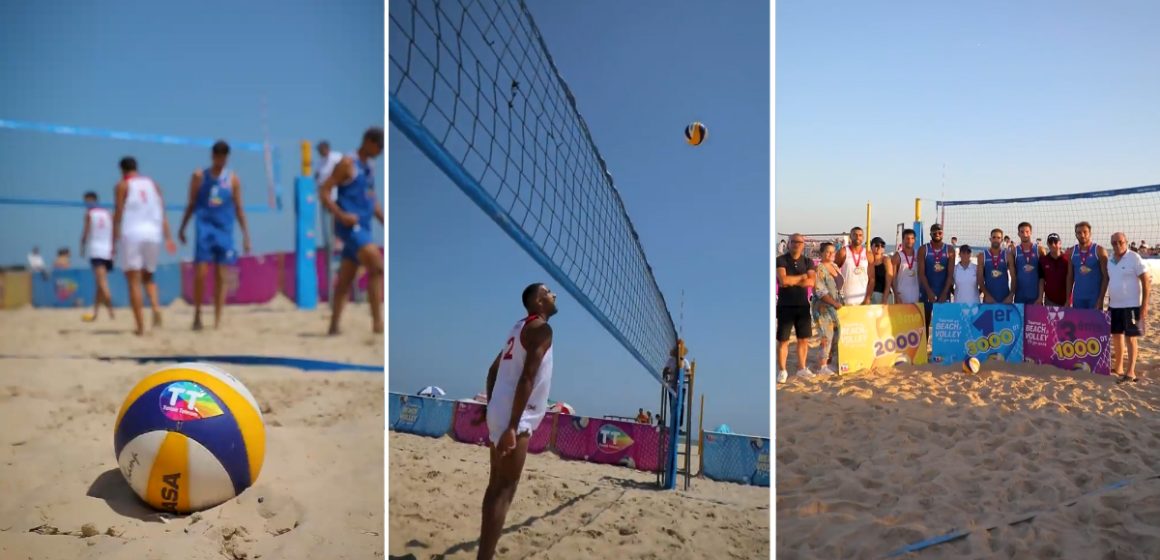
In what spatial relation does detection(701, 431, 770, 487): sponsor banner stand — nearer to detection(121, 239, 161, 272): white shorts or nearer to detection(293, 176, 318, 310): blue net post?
detection(293, 176, 318, 310): blue net post

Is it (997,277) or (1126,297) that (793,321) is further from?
(1126,297)

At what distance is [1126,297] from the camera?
428cm

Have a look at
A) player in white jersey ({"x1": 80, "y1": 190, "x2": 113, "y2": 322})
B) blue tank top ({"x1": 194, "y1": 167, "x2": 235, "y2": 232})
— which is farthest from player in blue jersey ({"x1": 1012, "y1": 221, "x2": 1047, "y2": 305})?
player in white jersey ({"x1": 80, "y1": 190, "x2": 113, "y2": 322})

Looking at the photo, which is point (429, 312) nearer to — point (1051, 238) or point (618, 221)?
point (618, 221)

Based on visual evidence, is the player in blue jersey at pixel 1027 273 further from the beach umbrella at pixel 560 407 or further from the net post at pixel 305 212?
the net post at pixel 305 212

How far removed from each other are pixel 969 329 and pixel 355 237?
4047 millimetres

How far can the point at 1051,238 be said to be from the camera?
A: 14.5 feet

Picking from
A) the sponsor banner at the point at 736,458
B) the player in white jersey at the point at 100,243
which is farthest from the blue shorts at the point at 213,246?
the sponsor banner at the point at 736,458

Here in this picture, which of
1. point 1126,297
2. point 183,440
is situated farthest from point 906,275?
point 183,440

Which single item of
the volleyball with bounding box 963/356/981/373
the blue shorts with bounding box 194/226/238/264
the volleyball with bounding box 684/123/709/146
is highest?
the volleyball with bounding box 684/123/709/146

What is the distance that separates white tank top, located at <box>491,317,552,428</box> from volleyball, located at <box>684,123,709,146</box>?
574mm

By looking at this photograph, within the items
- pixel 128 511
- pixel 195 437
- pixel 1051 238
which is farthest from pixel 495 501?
pixel 1051 238

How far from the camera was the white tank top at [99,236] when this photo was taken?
5.28m

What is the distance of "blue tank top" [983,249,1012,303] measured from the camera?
15.4ft
